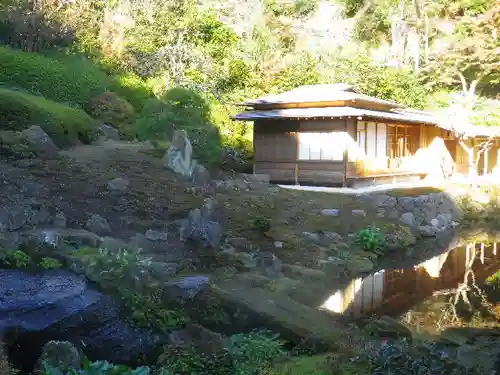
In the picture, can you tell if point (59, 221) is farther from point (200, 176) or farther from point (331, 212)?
point (331, 212)

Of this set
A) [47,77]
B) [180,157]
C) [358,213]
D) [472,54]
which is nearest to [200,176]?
[180,157]

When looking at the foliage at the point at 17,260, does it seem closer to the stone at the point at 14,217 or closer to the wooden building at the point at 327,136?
the stone at the point at 14,217

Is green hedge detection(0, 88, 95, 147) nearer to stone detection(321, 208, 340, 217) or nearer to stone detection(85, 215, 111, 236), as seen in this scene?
stone detection(85, 215, 111, 236)

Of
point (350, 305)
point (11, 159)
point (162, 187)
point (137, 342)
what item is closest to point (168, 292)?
point (137, 342)

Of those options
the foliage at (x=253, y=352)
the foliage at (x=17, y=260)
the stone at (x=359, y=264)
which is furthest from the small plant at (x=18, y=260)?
the stone at (x=359, y=264)

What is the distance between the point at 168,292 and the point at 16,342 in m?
2.52

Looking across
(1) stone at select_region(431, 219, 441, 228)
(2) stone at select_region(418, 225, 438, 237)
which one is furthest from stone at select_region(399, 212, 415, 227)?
(1) stone at select_region(431, 219, 441, 228)

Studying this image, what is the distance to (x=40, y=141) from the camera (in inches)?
551

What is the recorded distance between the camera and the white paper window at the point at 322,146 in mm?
21125

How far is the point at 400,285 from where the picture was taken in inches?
474

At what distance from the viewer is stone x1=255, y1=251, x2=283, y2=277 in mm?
11406

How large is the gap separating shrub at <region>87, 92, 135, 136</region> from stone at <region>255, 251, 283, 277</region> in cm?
1089

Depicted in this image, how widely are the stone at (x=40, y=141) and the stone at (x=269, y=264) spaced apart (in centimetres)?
616

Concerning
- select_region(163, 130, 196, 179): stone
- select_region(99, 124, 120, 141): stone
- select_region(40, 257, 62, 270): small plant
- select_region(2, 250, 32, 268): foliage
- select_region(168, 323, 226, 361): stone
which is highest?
select_region(99, 124, 120, 141): stone
